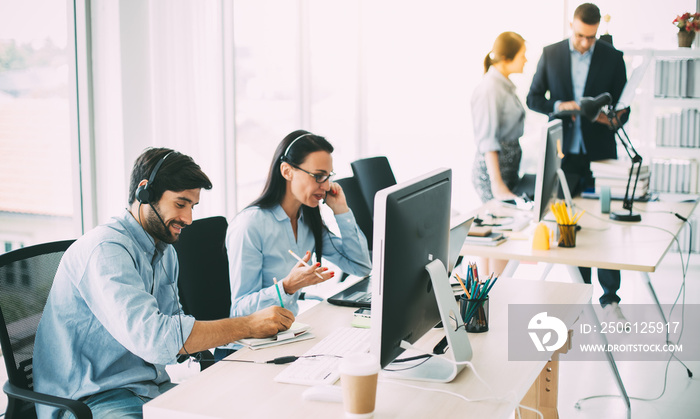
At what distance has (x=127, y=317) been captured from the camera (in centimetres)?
168

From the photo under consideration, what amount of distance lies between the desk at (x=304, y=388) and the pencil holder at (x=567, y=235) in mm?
1148

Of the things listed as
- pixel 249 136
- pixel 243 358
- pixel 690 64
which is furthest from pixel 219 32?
pixel 690 64

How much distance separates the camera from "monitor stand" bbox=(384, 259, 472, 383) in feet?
5.35

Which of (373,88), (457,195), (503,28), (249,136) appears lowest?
(457,195)

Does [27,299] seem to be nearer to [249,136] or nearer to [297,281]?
[297,281]

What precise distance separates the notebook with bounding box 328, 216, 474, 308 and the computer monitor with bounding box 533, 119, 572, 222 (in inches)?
34.0

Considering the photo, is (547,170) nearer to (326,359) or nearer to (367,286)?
(367,286)

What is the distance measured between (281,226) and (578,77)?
287 cm

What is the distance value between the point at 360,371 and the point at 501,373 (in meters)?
0.48

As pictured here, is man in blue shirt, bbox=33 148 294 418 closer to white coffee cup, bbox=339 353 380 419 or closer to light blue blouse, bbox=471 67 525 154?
white coffee cup, bbox=339 353 380 419

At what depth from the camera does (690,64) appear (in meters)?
5.22

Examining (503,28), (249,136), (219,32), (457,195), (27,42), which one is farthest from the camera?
(457,195)

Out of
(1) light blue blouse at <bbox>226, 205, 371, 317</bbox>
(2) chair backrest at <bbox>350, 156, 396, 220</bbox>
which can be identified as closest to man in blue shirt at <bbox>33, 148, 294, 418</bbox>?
(1) light blue blouse at <bbox>226, 205, 371, 317</bbox>

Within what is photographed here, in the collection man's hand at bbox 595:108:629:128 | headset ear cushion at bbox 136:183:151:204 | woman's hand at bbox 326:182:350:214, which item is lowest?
woman's hand at bbox 326:182:350:214
